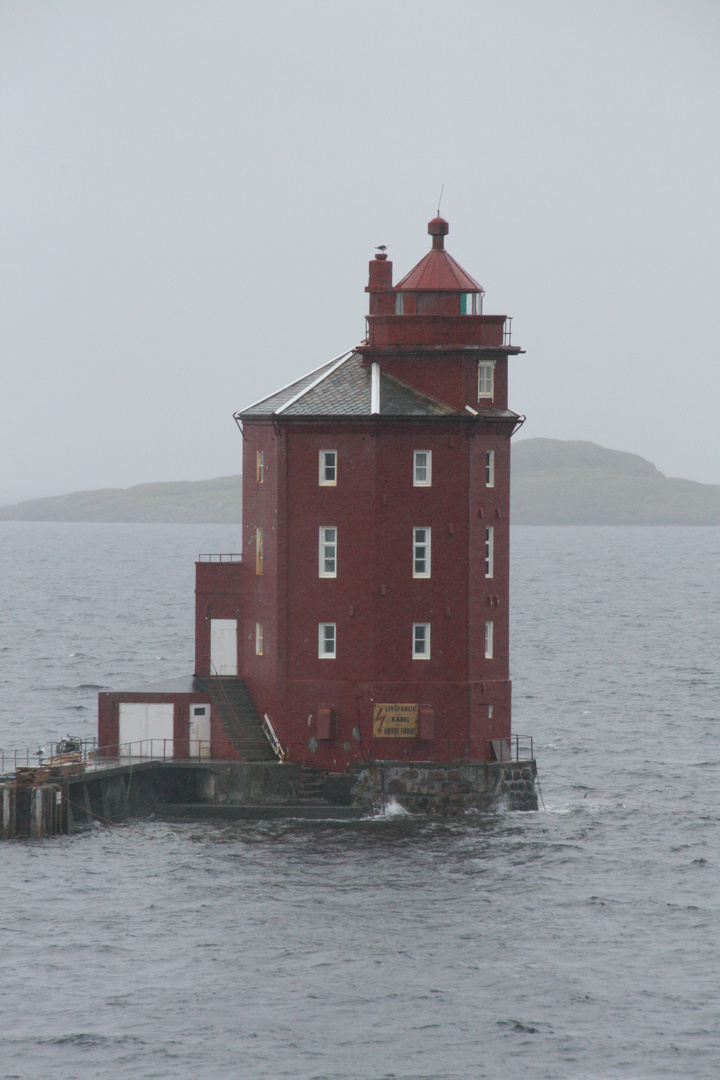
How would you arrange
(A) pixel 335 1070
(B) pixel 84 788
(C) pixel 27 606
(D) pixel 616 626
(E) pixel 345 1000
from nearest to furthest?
(A) pixel 335 1070, (E) pixel 345 1000, (B) pixel 84 788, (D) pixel 616 626, (C) pixel 27 606

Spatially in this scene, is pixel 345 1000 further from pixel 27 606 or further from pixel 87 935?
pixel 27 606

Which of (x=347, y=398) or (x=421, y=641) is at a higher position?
(x=347, y=398)

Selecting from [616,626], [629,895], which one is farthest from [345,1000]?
[616,626]

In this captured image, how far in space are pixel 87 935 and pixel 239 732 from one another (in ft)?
39.9

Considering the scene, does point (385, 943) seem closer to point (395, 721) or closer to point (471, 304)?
point (395, 721)

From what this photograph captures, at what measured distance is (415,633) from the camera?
5162cm

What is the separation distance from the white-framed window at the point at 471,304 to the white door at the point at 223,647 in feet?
44.3

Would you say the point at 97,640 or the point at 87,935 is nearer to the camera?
the point at 87,935

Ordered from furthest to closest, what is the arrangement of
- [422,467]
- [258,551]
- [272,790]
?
1. [258,551]
2. [422,467]
3. [272,790]

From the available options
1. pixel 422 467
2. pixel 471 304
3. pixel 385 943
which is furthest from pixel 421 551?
pixel 385 943

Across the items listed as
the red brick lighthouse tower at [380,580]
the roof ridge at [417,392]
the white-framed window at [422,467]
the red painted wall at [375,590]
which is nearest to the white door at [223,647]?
the red brick lighthouse tower at [380,580]

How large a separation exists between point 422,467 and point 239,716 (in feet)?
33.8

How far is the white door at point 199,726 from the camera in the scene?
176 ft

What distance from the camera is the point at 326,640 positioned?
51.8 meters
